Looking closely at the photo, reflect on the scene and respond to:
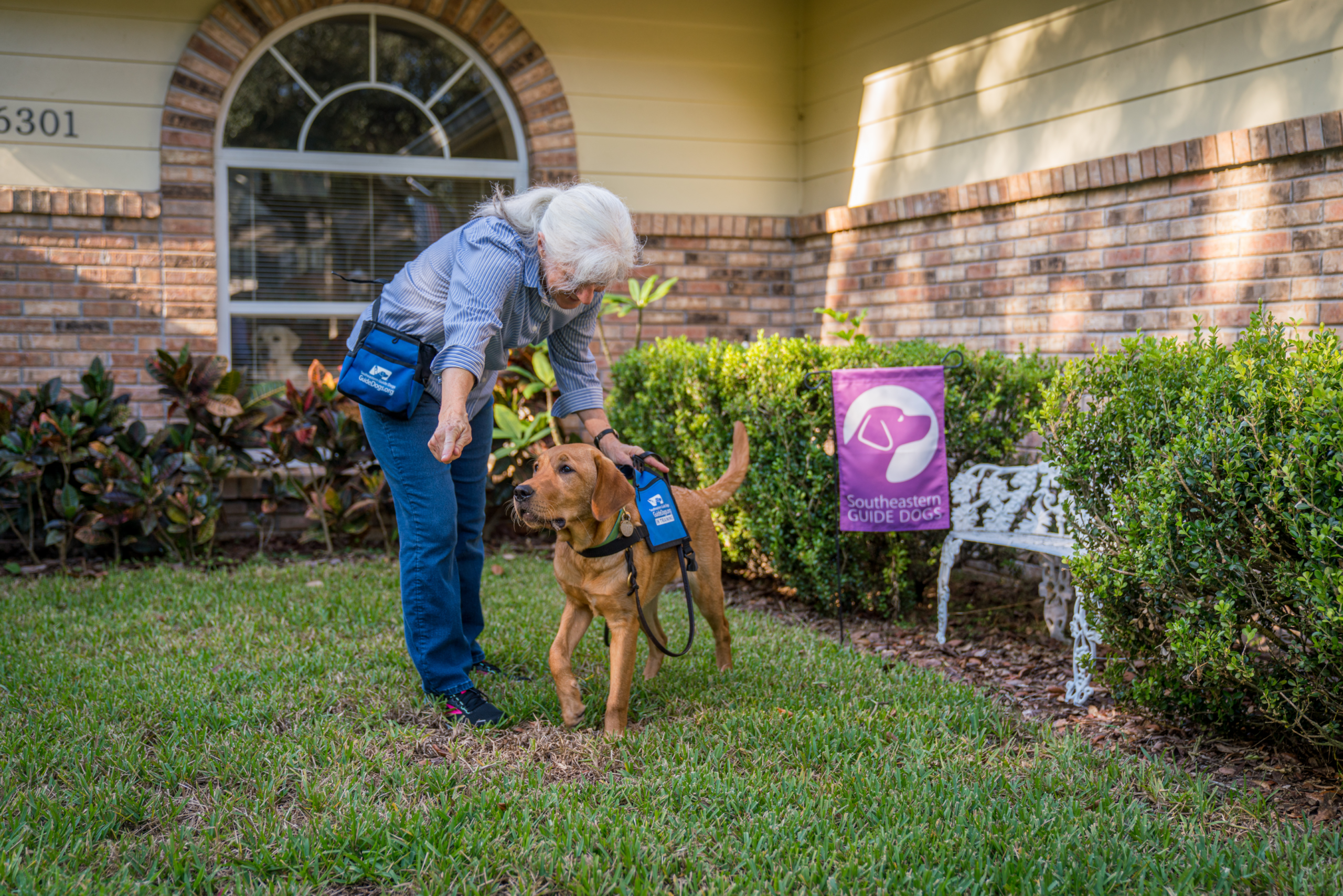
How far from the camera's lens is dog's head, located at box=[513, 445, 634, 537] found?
311 centimetres

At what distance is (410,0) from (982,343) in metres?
4.69

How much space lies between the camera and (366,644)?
4.42m

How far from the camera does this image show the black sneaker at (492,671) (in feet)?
13.2

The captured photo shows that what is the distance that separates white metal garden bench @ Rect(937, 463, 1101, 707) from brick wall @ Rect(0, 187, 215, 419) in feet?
16.9

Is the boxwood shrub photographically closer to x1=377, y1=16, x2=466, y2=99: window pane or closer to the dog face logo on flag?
the dog face logo on flag

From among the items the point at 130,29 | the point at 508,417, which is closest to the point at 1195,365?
the point at 508,417

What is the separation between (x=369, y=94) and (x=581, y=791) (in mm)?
5927

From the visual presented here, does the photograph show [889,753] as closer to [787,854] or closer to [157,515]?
[787,854]

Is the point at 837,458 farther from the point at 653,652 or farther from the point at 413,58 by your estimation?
the point at 413,58

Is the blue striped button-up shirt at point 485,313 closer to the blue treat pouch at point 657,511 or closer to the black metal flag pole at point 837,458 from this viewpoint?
the blue treat pouch at point 657,511

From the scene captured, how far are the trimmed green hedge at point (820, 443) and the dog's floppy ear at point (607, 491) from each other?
1924mm

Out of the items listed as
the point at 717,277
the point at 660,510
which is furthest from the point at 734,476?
the point at 717,277

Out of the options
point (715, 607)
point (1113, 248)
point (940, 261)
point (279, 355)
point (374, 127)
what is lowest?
point (715, 607)

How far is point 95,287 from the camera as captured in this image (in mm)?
6605
